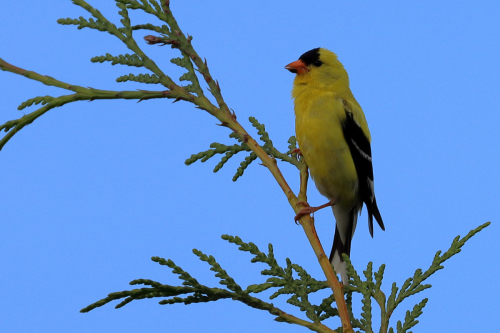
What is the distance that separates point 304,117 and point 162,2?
5.71ft

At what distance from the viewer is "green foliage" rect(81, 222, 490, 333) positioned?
94.0 inches

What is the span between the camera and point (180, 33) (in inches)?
120

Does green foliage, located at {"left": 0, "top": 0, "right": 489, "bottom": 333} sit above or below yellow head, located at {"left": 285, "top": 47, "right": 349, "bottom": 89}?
below

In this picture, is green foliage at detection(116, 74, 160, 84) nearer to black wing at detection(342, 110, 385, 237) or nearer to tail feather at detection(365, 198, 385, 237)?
black wing at detection(342, 110, 385, 237)

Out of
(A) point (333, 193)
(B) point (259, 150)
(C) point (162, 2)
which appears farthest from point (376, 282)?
(C) point (162, 2)

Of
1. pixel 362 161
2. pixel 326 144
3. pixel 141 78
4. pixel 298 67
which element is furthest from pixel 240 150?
pixel 298 67

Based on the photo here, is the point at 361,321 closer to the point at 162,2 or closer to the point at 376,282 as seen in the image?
the point at 376,282

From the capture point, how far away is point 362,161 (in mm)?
4551

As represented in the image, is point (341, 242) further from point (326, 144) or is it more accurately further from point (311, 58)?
point (311, 58)

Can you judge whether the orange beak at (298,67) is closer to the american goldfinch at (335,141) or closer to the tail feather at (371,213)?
the american goldfinch at (335,141)

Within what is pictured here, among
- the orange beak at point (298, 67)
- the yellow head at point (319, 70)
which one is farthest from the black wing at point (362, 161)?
the orange beak at point (298, 67)

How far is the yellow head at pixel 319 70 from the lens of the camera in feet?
15.8

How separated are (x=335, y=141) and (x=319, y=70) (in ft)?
3.09

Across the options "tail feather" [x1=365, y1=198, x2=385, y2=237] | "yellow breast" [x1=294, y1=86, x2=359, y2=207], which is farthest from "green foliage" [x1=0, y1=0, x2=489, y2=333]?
"tail feather" [x1=365, y1=198, x2=385, y2=237]
